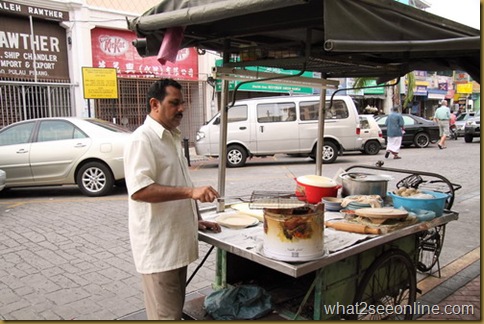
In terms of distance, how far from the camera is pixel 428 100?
33594 millimetres

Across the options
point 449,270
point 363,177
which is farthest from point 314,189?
point 449,270

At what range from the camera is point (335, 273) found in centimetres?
262

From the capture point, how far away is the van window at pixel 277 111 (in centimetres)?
1249

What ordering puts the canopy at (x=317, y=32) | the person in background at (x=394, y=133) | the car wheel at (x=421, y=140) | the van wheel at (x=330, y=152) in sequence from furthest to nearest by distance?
1. the car wheel at (x=421, y=140)
2. the person in background at (x=394, y=133)
3. the van wheel at (x=330, y=152)
4. the canopy at (x=317, y=32)

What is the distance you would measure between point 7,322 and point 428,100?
3524 cm

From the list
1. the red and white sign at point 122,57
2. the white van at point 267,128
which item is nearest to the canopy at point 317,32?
the white van at point 267,128

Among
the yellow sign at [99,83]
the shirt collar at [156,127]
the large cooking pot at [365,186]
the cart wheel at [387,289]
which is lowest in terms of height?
the cart wheel at [387,289]

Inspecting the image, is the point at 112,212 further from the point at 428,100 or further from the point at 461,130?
the point at 428,100

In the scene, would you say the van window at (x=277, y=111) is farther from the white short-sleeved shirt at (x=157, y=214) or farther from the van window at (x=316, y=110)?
the white short-sleeved shirt at (x=157, y=214)

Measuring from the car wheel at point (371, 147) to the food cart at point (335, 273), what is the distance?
464 inches

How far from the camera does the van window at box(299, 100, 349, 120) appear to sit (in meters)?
12.5

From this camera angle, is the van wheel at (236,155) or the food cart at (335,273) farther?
the van wheel at (236,155)

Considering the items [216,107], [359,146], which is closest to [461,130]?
[359,146]

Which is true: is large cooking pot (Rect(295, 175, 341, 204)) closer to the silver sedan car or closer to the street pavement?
the street pavement
